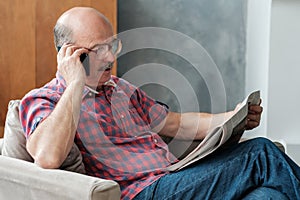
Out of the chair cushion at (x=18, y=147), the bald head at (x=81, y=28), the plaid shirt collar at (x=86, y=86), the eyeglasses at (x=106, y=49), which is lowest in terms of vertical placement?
the chair cushion at (x=18, y=147)

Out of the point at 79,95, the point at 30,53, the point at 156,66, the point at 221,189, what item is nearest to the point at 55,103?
the point at 79,95

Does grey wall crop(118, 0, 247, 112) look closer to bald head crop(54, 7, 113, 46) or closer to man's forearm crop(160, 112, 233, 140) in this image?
man's forearm crop(160, 112, 233, 140)

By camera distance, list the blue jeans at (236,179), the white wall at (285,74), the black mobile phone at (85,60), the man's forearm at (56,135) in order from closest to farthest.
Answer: the man's forearm at (56,135) → the blue jeans at (236,179) → the black mobile phone at (85,60) → the white wall at (285,74)

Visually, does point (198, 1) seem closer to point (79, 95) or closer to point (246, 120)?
point (246, 120)

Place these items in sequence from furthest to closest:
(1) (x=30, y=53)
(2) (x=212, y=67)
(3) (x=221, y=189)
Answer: (2) (x=212, y=67)
(1) (x=30, y=53)
(3) (x=221, y=189)

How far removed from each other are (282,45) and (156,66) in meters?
0.76

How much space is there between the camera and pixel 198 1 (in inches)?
139

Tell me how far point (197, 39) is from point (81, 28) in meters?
1.63

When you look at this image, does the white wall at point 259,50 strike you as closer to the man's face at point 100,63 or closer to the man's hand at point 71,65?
the man's face at point 100,63

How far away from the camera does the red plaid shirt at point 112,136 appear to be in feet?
6.11

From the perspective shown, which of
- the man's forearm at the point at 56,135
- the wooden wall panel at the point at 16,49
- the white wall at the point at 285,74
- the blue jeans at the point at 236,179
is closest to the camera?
the man's forearm at the point at 56,135

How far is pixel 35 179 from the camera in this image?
1619 millimetres

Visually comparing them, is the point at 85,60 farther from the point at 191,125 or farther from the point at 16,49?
the point at 16,49

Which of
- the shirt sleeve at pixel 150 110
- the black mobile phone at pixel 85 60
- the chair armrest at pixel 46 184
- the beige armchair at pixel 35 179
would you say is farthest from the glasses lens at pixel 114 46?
the chair armrest at pixel 46 184
